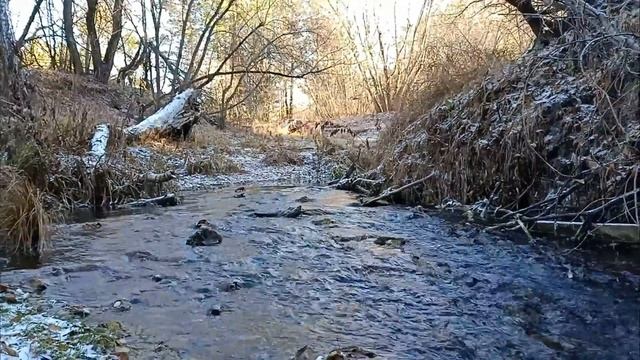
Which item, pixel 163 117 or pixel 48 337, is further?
pixel 163 117

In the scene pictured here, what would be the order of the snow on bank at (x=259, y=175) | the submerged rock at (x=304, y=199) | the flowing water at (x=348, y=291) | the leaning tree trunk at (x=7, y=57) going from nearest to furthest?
the flowing water at (x=348, y=291), the leaning tree trunk at (x=7, y=57), the submerged rock at (x=304, y=199), the snow on bank at (x=259, y=175)

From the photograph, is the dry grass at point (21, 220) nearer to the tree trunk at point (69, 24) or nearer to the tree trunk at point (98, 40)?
the tree trunk at point (98, 40)

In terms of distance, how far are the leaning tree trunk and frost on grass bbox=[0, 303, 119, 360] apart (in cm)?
477

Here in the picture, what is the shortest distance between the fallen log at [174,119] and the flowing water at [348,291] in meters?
5.34

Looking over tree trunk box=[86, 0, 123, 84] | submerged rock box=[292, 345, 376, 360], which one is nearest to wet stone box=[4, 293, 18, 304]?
submerged rock box=[292, 345, 376, 360]

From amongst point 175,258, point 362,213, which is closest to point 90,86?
point 362,213

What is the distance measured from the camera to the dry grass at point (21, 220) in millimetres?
3910

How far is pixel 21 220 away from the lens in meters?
3.91

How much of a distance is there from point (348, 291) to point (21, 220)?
2.39 metres

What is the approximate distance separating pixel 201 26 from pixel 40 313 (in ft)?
47.2

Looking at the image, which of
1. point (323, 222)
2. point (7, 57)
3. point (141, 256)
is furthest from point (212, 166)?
point (141, 256)

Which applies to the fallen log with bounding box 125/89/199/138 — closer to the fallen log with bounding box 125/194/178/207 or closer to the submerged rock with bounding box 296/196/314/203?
the fallen log with bounding box 125/194/178/207

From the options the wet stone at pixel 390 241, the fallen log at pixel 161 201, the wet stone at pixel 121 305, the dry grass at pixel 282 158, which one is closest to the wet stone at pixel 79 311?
the wet stone at pixel 121 305

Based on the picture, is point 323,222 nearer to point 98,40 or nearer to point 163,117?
point 163,117
